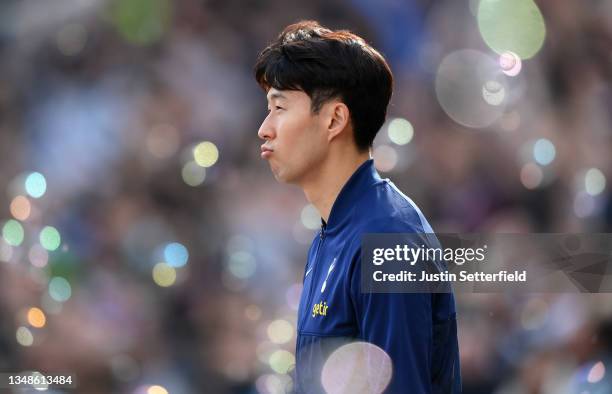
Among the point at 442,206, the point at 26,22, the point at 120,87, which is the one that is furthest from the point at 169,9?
the point at 442,206

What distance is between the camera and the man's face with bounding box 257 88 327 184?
3.92 feet

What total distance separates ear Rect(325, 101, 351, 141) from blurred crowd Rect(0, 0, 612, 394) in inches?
→ 54.3

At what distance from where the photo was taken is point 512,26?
102 inches

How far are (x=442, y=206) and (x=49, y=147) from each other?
1.27 meters

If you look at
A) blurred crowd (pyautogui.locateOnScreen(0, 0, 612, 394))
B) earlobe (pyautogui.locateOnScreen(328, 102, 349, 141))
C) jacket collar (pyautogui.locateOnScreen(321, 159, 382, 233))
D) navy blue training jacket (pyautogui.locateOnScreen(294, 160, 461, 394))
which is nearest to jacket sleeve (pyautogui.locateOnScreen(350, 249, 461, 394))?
navy blue training jacket (pyautogui.locateOnScreen(294, 160, 461, 394))

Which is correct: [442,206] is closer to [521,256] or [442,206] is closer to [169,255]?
[521,256]

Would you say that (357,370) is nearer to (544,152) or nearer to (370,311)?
(370,311)

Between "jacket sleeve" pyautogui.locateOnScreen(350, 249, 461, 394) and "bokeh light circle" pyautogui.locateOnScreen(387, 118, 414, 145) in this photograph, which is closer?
"jacket sleeve" pyautogui.locateOnScreen(350, 249, 461, 394)

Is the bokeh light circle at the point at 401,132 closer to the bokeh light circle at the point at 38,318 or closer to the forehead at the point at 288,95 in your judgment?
the bokeh light circle at the point at 38,318

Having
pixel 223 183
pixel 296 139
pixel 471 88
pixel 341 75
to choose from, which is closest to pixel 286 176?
pixel 296 139

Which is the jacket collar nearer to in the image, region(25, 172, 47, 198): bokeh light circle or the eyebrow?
the eyebrow

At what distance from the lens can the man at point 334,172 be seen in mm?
1099

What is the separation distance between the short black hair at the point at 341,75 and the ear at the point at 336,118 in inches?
0.5

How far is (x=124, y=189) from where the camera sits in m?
2.63
